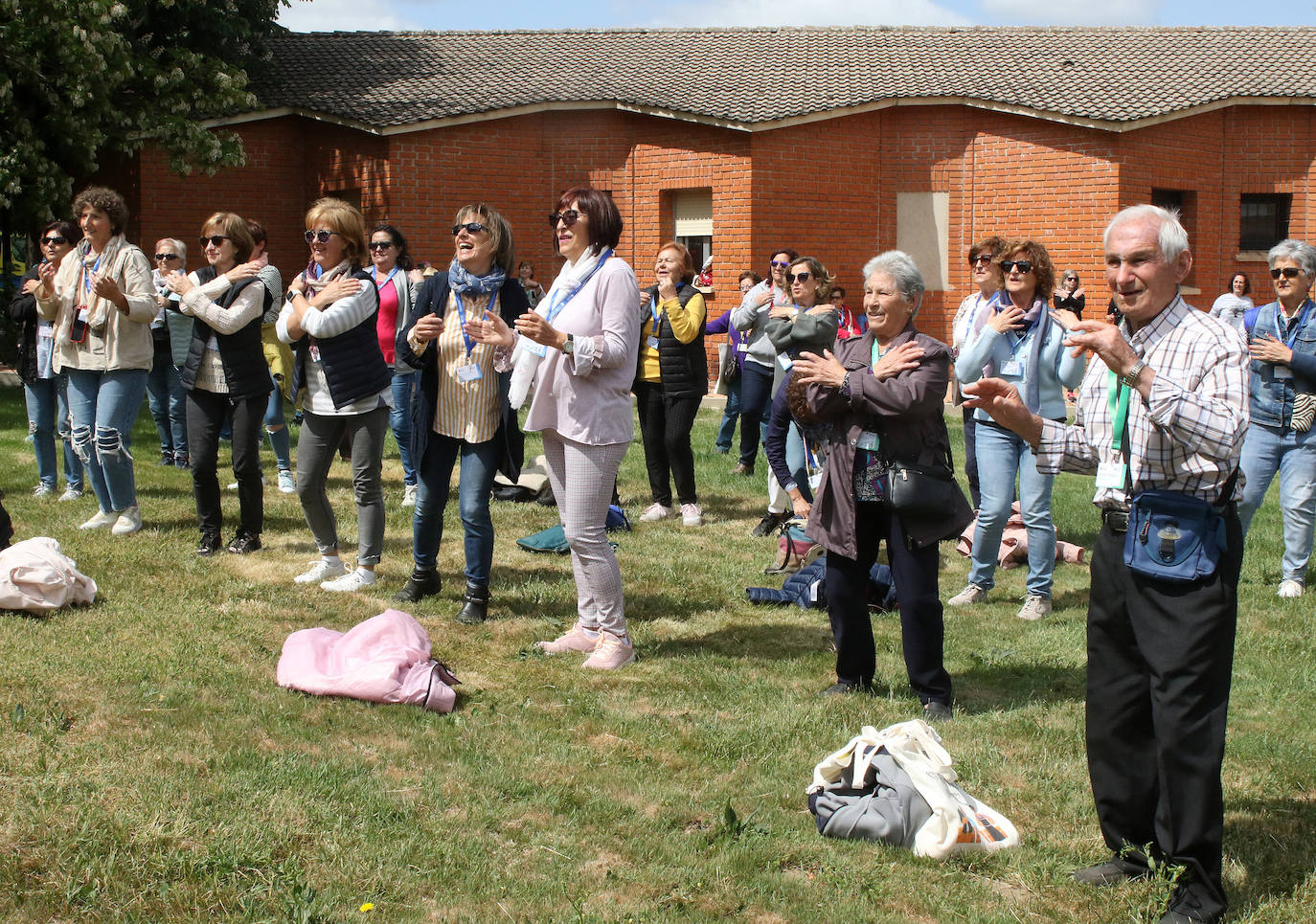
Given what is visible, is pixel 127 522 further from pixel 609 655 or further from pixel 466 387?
pixel 609 655

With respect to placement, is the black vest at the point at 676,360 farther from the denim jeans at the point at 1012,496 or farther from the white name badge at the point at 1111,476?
the white name badge at the point at 1111,476

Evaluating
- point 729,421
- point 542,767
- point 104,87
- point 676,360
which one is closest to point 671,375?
point 676,360

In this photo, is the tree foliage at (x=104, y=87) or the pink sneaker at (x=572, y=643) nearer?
the pink sneaker at (x=572, y=643)

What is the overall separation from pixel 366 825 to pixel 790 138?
20.5m

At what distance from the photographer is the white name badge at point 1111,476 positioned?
3705 millimetres

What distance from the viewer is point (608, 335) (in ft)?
18.5

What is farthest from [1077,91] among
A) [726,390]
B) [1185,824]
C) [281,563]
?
[1185,824]

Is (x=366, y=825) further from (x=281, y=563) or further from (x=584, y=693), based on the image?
(x=281, y=563)

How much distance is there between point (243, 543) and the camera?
8.07 meters

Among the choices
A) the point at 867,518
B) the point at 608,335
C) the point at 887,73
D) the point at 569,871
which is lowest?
the point at 569,871

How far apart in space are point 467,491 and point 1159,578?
3.81 meters

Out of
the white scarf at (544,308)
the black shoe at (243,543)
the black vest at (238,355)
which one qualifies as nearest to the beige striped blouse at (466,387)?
the white scarf at (544,308)

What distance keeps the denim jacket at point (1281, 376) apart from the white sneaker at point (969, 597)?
6.03 feet

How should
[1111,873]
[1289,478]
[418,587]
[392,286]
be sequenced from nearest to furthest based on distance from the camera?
[1111,873] < [418,587] < [1289,478] < [392,286]
